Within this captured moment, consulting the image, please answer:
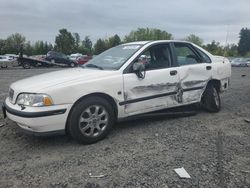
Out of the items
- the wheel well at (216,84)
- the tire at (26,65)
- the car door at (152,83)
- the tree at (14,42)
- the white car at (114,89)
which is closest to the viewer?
the white car at (114,89)

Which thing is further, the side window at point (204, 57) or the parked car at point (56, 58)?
the parked car at point (56, 58)

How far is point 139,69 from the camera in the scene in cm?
481

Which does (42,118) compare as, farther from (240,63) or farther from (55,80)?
(240,63)

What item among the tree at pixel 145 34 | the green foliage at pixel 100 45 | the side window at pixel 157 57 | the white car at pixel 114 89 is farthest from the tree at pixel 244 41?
the side window at pixel 157 57

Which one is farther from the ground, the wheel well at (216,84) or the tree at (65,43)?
the tree at (65,43)

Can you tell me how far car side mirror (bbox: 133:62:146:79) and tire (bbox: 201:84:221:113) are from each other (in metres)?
1.94

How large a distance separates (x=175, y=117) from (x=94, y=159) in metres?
2.46

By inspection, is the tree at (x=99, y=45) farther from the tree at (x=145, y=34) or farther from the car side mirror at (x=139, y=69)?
the car side mirror at (x=139, y=69)

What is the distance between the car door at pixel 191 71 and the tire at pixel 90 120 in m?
1.70

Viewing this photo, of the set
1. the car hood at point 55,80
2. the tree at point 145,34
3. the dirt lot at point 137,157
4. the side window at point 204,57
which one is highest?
the tree at point 145,34

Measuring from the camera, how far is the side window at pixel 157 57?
5.24 metres

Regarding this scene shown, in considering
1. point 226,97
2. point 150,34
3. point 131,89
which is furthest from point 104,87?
point 150,34

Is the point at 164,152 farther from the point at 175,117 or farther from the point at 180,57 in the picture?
the point at 180,57

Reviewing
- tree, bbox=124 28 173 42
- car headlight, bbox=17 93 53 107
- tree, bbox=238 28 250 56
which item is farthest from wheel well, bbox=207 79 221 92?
tree, bbox=238 28 250 56
